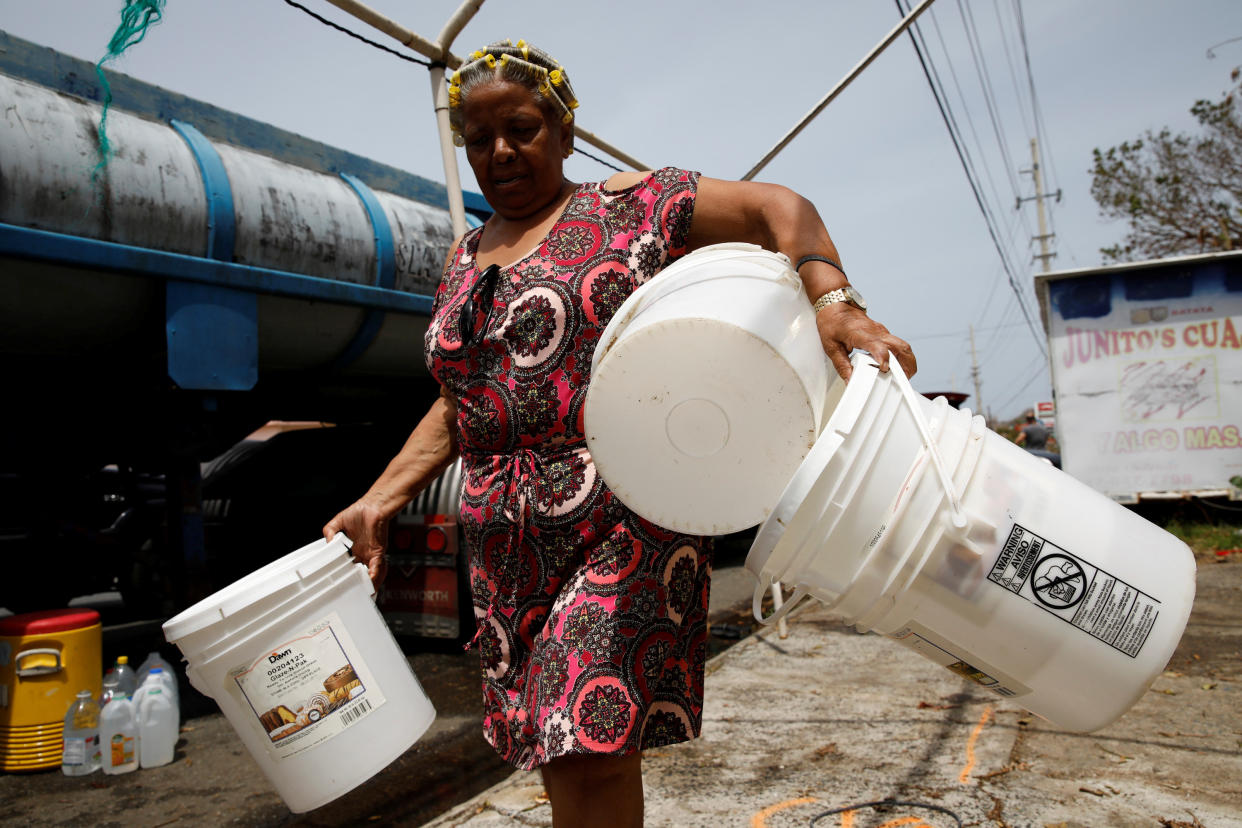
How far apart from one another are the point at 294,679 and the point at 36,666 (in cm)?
279

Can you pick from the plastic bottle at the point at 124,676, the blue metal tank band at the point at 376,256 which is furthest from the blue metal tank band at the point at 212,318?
the plastic bottle at the point at 124,676

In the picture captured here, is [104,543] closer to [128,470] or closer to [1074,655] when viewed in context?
[128,470]

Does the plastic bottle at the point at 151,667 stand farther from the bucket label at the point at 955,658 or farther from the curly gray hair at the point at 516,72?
the bucket label at the point at 955,658

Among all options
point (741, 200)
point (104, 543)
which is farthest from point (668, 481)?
point (104, 543)

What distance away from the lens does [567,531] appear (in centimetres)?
153

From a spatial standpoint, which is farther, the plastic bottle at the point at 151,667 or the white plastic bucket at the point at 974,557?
the plastic bottle at the point at 151,667

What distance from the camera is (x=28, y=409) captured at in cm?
478

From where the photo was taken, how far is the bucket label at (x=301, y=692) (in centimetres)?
153

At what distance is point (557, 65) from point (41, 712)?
3540 millimetres

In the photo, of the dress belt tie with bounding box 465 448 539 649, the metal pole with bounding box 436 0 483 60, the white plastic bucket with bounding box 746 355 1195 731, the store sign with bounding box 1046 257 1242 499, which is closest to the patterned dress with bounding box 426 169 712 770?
the dress belt tie with bounding box 465 448 539 649

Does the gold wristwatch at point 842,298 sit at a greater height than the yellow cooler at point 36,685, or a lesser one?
greater

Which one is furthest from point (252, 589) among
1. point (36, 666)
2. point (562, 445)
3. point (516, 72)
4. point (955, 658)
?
point (36, 666)

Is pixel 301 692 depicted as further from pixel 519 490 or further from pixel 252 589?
pixel 519 490

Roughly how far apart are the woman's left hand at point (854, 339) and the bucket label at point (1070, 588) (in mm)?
282
